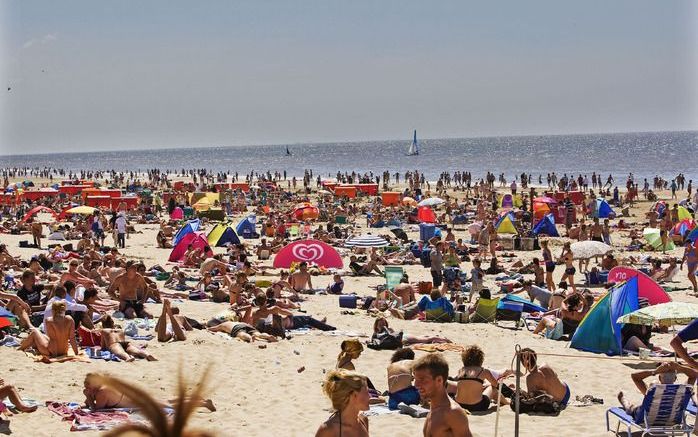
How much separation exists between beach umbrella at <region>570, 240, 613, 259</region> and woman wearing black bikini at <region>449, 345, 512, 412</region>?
953cm

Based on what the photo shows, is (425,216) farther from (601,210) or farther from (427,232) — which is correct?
(601,210)

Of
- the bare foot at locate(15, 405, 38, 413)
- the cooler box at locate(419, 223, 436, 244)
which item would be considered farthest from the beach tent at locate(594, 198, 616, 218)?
the bare foot at locate(15, 405, 38, 413)

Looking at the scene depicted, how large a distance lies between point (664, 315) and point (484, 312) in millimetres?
3531

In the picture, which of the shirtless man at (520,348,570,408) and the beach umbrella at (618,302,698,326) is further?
the beach umbrella at (618,302,698,326)

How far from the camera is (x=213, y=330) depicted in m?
11.6

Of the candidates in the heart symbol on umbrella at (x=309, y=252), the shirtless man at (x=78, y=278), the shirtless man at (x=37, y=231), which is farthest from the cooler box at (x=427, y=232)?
the shirtless man at (x=78, y=278)

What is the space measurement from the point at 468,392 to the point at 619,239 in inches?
771

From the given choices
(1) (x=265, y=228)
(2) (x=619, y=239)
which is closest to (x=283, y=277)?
(1) (x=265, y=228)

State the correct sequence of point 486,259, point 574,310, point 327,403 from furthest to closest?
point 486,259
point 574,310
point 327,403

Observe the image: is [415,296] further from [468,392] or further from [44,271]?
[468,392]

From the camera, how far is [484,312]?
13.1 meters

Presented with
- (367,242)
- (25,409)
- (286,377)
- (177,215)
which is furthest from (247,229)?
(25,409)

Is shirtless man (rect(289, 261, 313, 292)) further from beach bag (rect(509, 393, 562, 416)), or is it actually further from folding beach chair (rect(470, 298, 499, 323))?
beach bag (rect(509, 393, 562, 416))

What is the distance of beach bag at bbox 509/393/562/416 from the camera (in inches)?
316
